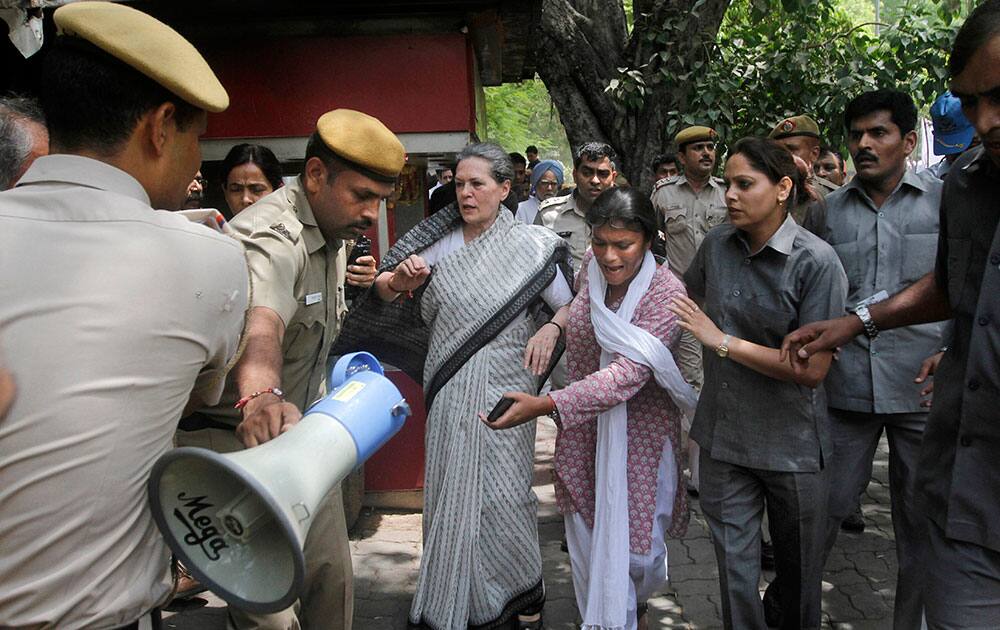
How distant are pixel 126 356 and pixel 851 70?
20.9 ft

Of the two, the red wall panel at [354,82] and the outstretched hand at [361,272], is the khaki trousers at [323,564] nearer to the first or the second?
the outstretched hand at [361,272]

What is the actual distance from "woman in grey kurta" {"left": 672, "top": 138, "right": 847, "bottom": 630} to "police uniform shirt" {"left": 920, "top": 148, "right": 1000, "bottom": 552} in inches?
21.7

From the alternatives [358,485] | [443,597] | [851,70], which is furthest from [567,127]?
[443,597]

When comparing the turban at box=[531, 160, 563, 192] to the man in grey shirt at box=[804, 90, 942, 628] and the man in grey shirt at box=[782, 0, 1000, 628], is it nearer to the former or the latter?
the man in grey shirt at box=[804, 90, 942, 628]

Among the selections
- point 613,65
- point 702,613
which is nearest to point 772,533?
point 702,613

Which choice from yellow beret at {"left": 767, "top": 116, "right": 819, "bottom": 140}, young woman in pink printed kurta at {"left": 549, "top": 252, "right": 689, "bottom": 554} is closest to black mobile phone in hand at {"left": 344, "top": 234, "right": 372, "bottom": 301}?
young woman in pink printed kurta at {"left": 549, "top": 252, "right": 689, "bottom": 554}

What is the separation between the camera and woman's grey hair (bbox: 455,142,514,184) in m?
3.38

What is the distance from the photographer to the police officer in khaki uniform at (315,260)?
253 centimetres

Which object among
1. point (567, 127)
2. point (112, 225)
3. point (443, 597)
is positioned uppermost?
point (567, 127)

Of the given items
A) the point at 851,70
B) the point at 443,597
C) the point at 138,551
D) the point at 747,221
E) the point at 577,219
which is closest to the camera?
the point at 138,551

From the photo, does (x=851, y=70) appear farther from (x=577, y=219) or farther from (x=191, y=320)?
(x=191, y=320)

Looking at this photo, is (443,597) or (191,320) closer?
(191,320)

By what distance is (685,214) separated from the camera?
5.60 metres

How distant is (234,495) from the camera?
1.44 meters
